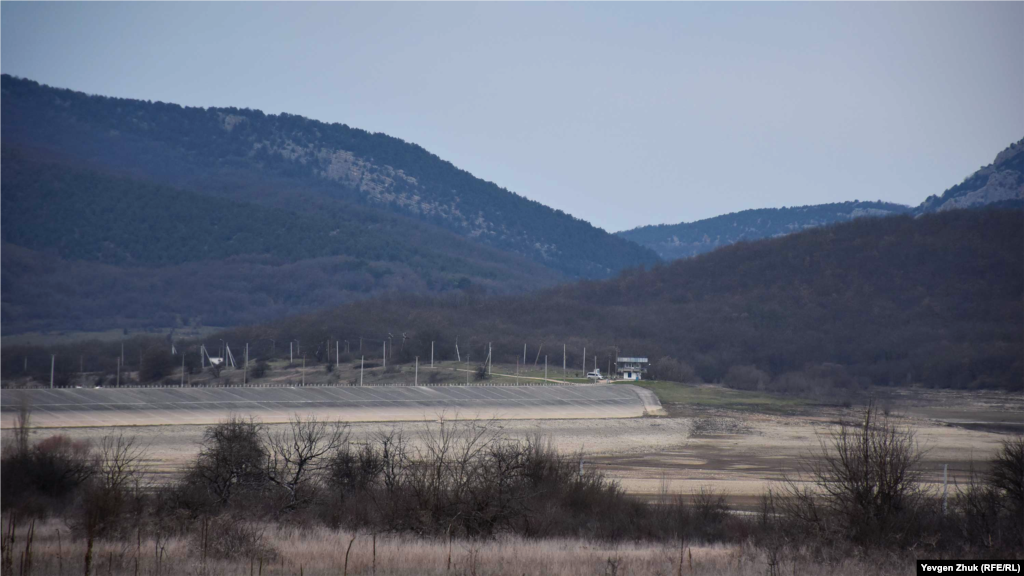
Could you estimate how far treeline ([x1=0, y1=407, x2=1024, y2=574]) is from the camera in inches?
644

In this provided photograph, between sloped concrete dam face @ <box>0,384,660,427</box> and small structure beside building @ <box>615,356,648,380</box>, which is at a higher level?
small structure beside building @ <box>615,356,648,380</box>

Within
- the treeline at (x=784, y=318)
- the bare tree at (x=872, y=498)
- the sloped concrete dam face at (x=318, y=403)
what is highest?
the treeline at (x=784, y=318)

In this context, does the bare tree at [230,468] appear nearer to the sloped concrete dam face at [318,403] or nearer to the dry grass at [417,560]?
the dry grass at [417,560]

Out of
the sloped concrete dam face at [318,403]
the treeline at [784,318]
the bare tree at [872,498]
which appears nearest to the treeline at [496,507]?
the bare tree at [872,498]

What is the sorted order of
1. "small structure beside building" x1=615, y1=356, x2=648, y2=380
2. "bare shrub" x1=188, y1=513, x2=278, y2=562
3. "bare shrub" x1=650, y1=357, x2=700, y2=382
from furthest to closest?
"bare shrub" x1=650, y1=357, x2=700, y2=382, "small structure beside building" x1=615, y1=356, x2=648, y2=380, "bare shrub" x1=188, y1=513, x2=278, y2=562

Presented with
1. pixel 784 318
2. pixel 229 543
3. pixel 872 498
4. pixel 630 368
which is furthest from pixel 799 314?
pixel 229 543

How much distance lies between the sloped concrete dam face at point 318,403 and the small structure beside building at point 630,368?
1632 centimetres

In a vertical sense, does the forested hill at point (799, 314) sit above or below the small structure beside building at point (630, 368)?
above

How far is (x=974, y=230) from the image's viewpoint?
173625 millimetres

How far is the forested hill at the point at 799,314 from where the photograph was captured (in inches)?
4786

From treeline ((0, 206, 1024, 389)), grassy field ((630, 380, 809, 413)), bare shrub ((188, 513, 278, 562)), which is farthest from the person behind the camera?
treeline ((0, 206, 1024, 389))

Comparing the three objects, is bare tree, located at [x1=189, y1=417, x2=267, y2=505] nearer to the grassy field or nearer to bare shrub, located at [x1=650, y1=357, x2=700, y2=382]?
the grassy field

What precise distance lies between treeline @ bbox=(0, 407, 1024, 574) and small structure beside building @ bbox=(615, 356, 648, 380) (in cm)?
7596

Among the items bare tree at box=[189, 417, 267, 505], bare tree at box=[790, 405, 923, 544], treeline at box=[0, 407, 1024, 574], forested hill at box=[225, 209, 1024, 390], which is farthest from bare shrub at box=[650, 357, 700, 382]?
bare tree at box=[790, 405, 923, 544]
